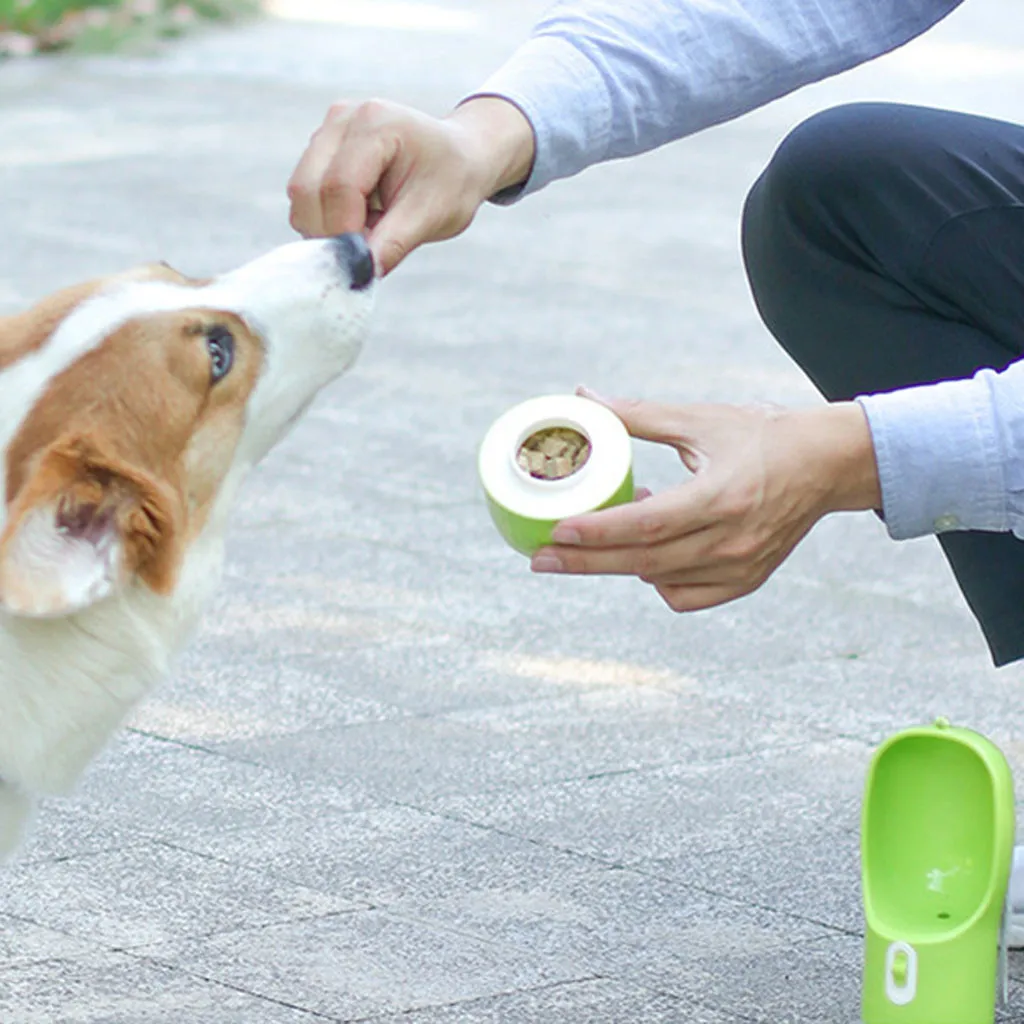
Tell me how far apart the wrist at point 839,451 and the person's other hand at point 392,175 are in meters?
0.61

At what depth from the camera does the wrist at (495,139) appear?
101 inches

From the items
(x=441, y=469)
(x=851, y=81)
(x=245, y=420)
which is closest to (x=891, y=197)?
(x=245, y=420)

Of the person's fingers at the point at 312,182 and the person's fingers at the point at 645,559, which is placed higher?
the person's fingers at the point at 312,182

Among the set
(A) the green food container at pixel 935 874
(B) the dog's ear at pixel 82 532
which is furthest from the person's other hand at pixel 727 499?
(B) the dog's ear at pixel 82 532

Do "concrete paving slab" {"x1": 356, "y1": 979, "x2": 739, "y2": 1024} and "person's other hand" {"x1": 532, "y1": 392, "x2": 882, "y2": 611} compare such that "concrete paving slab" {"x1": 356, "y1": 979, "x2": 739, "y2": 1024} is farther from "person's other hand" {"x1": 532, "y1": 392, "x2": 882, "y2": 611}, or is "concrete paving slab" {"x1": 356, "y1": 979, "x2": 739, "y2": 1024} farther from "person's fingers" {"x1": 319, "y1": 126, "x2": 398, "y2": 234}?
"person's fingers" {"x1": 319, "y1": 126, "x2": 398, "y2": 234}

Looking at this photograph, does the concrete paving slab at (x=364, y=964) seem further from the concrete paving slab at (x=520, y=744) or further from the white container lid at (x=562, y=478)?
the white container lid at (x=562, y=478)

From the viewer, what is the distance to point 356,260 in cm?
245

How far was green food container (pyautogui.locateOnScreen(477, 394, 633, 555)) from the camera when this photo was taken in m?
2.10

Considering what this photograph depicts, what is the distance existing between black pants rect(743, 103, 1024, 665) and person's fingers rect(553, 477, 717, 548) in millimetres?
688

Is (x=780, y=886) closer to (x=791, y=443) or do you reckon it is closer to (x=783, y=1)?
(x=791, y=443)

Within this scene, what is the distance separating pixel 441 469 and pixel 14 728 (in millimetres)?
2488

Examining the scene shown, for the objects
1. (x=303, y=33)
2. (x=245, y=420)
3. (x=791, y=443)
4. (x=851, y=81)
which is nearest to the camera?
(x=791, y=443)

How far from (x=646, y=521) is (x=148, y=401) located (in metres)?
0.62

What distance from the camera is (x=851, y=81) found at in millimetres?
9852
